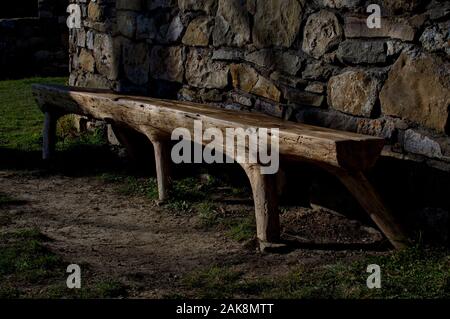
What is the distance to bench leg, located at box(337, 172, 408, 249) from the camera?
3.51m

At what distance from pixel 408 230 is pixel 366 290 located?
716mm

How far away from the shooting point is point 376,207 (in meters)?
3.57

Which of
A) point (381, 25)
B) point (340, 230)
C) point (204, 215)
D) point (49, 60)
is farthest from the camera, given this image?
point (49, 60)

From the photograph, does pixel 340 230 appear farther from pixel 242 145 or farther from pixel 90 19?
pixel 90 19

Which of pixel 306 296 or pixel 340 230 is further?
pixel 340 230

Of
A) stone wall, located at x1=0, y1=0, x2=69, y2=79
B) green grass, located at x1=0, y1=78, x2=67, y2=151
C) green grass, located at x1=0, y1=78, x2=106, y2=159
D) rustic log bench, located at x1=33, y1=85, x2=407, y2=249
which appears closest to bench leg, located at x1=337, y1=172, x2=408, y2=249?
rustic log bench, located at x1=33, y1=85, x2=407, y2=249

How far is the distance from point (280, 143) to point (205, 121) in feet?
2.03

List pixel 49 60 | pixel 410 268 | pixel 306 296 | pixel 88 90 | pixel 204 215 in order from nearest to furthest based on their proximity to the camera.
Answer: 1. pixel 306 296
2. pixel 410 268
3. pixel 204 215
4. pixel 88 90
5. pixel 49 60

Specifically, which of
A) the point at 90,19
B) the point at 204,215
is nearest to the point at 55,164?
the point at 90,19

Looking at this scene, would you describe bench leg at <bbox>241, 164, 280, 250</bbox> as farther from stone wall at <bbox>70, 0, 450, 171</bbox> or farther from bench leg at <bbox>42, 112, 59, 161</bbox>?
bench leg at <bbox>42, 112, 59, 161</bbox>

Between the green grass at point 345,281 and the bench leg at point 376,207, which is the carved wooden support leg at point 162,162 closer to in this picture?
the green grass at point 345,281

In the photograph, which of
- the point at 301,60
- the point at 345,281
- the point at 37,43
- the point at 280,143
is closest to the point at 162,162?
the point at 301,60

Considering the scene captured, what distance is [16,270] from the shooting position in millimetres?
3465

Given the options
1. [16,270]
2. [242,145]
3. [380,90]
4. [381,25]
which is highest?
[381,25]
